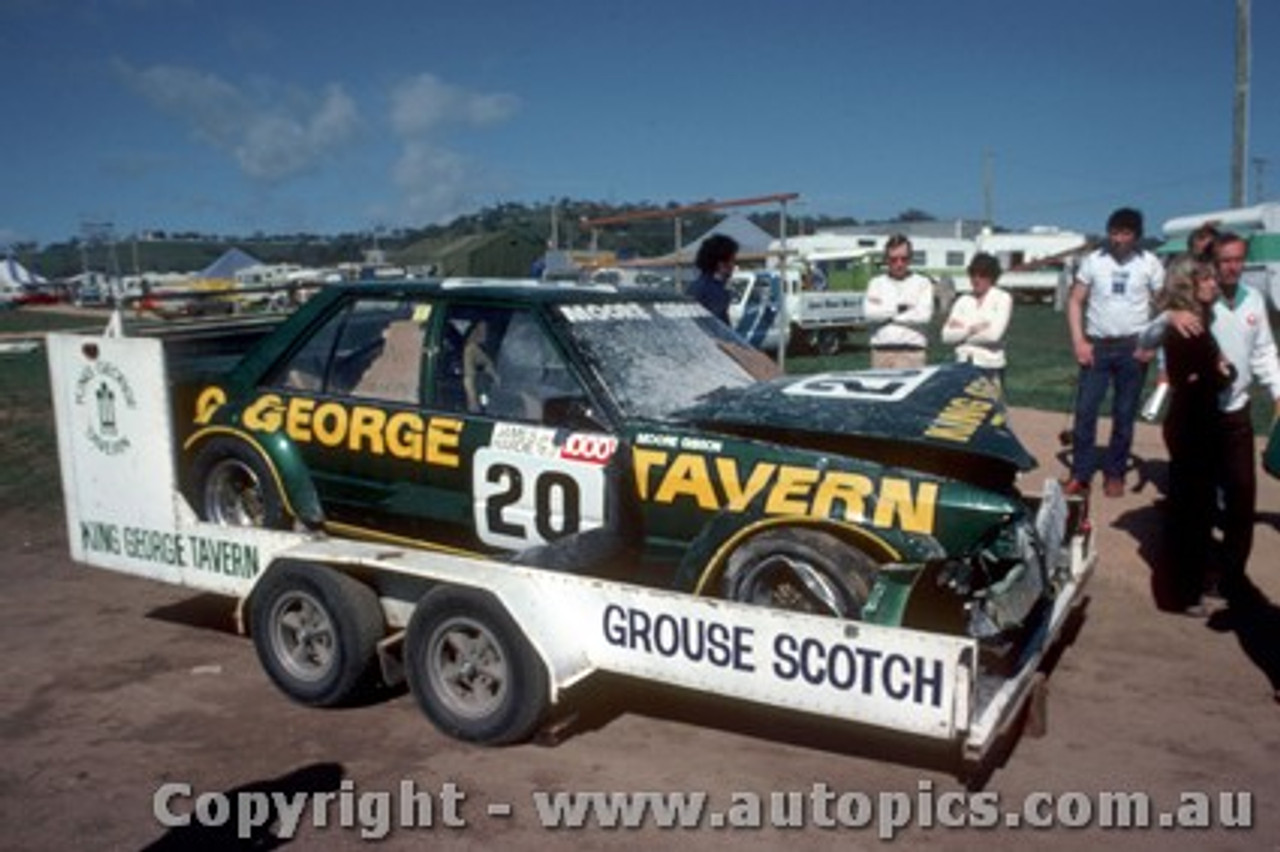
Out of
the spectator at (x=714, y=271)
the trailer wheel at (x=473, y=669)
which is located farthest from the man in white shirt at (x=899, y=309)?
the trailer wheel at (x=473, y=669)

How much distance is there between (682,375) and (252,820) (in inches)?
102

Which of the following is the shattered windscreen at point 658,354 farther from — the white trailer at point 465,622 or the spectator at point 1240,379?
the spectator at point 1240,379

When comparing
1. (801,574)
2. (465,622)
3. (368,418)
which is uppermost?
(368,418)

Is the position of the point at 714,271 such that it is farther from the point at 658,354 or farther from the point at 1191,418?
the point at 1191,418

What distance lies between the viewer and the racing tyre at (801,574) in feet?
12.0

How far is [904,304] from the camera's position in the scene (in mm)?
7480

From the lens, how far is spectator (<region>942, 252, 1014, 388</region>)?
7.47 m

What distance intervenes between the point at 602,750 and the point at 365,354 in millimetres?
2361

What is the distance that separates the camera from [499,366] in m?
4.82

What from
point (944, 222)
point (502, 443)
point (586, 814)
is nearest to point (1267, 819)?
point (586, 814)

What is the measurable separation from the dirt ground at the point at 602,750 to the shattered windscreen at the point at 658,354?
1362 millimetres

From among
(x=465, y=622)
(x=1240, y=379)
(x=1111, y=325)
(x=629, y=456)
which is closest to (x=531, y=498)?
(x=629, y=456)

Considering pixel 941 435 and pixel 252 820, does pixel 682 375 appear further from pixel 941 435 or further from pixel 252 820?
pixel 252 820

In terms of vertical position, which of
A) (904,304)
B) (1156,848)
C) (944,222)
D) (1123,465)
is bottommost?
(1156,848)
